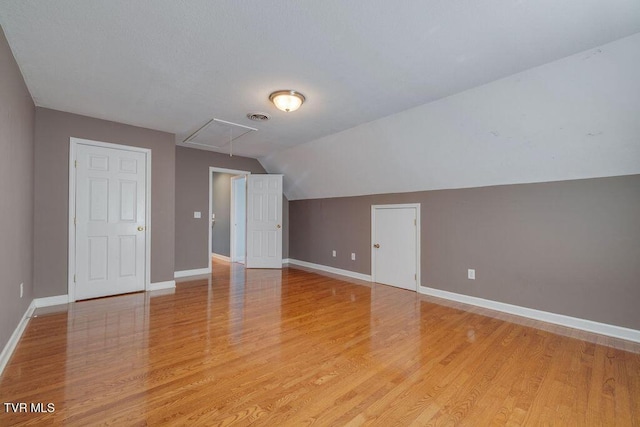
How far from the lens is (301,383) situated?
1.90 m

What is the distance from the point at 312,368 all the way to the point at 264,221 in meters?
4.15

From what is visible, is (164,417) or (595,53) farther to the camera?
(595,53)

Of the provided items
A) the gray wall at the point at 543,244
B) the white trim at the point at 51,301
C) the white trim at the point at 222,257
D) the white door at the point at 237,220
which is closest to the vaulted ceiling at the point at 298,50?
the gray wall at the point at 543,244

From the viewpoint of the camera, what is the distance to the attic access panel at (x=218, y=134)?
394cm

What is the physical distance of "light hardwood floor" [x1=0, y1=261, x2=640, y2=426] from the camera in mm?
1612

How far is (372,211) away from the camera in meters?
4.96

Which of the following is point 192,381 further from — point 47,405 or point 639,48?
point 639,48

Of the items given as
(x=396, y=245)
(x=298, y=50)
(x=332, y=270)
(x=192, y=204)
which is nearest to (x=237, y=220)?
(x=192, y=204)

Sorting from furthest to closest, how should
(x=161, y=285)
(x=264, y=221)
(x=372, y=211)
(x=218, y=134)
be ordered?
(x=264, y=221), (x=372, y=211), (x=218, y=134), (x=161, y=285)

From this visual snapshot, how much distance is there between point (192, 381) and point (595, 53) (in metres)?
3.77

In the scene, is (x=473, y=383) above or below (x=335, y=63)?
below

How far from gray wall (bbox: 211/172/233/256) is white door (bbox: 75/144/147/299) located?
286 centimetres

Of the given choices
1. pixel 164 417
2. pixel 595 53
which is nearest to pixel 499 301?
pixel 595 53

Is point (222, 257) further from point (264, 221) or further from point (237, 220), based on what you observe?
point (264, 221)
